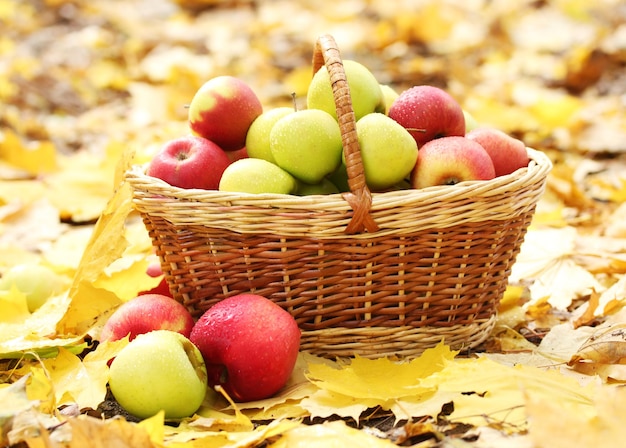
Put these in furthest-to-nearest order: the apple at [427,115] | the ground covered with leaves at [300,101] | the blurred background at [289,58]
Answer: the blurred background at [289,58] < the apple at [427,115] < the ground covered with leaves at [300,101]

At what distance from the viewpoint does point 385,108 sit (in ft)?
4.98

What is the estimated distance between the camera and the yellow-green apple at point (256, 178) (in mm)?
1287

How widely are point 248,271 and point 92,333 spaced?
41 centimetres

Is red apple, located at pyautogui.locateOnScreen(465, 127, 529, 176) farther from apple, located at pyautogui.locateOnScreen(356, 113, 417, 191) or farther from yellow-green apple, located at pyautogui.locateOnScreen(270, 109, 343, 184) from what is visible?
yellow-green apple, located at pyautogui.locateOnScreen(270, 109, 343, 184)

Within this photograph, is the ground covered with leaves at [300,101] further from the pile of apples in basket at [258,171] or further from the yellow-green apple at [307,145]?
the yellow-green apple at [307,145]

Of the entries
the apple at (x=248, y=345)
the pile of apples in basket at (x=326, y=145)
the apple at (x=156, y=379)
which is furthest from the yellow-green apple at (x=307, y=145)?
the apple at (x=156, y=379)

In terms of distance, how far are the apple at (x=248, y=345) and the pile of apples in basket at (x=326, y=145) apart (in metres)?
0.22

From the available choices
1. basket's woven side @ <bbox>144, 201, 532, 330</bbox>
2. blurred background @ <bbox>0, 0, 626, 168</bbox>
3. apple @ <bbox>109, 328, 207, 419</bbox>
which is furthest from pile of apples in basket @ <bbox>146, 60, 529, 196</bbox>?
blurred background @ <bbox>0, 0, 626, 168</bbox>

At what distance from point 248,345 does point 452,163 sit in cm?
48

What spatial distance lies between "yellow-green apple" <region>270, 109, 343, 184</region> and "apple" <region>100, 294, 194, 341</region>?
0.33 meters

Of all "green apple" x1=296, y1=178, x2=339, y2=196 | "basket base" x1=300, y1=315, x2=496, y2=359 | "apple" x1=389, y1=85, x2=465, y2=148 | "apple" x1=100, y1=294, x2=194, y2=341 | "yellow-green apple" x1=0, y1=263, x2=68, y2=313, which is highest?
"apple" x1=389, y1=85, x2=465, y2=148

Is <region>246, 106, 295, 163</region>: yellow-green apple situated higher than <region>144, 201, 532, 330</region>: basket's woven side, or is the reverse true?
<region>246, 106, 295, 163</region>: yellow-green apple

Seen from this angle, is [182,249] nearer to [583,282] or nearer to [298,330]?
[298,330]

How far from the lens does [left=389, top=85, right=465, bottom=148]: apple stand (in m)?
1.40
